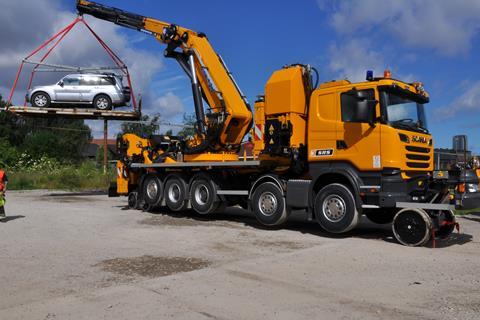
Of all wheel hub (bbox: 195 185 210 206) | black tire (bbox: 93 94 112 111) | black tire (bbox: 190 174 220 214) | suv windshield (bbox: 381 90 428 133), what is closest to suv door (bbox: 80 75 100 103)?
black tire (bbox: 93 94 112 111)

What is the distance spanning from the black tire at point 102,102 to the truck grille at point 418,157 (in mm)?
14091

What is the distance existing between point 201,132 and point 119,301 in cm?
863

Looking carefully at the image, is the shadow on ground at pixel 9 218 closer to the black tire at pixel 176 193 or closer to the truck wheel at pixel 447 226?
the black tire at pixel 176 193

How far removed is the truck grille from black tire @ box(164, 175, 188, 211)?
626 cm

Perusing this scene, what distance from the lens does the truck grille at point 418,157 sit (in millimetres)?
9453

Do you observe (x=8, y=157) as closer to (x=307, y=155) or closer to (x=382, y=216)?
(x=307, y=155)

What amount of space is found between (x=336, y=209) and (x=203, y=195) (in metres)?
4.39

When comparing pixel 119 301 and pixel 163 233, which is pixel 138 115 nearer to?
pixel 163 233

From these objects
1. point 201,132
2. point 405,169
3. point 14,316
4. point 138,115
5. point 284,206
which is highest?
point 138,115

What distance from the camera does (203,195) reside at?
42.7 feet

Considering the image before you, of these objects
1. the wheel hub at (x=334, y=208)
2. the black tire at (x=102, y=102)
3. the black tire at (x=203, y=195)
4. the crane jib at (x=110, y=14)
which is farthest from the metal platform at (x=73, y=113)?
the wheel hub at (x=334, y=208)

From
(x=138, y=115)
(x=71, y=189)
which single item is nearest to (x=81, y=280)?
(x=138, y=115)

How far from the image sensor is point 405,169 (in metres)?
9.33

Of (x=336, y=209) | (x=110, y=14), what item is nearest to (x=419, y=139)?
(x=336, y=209)
